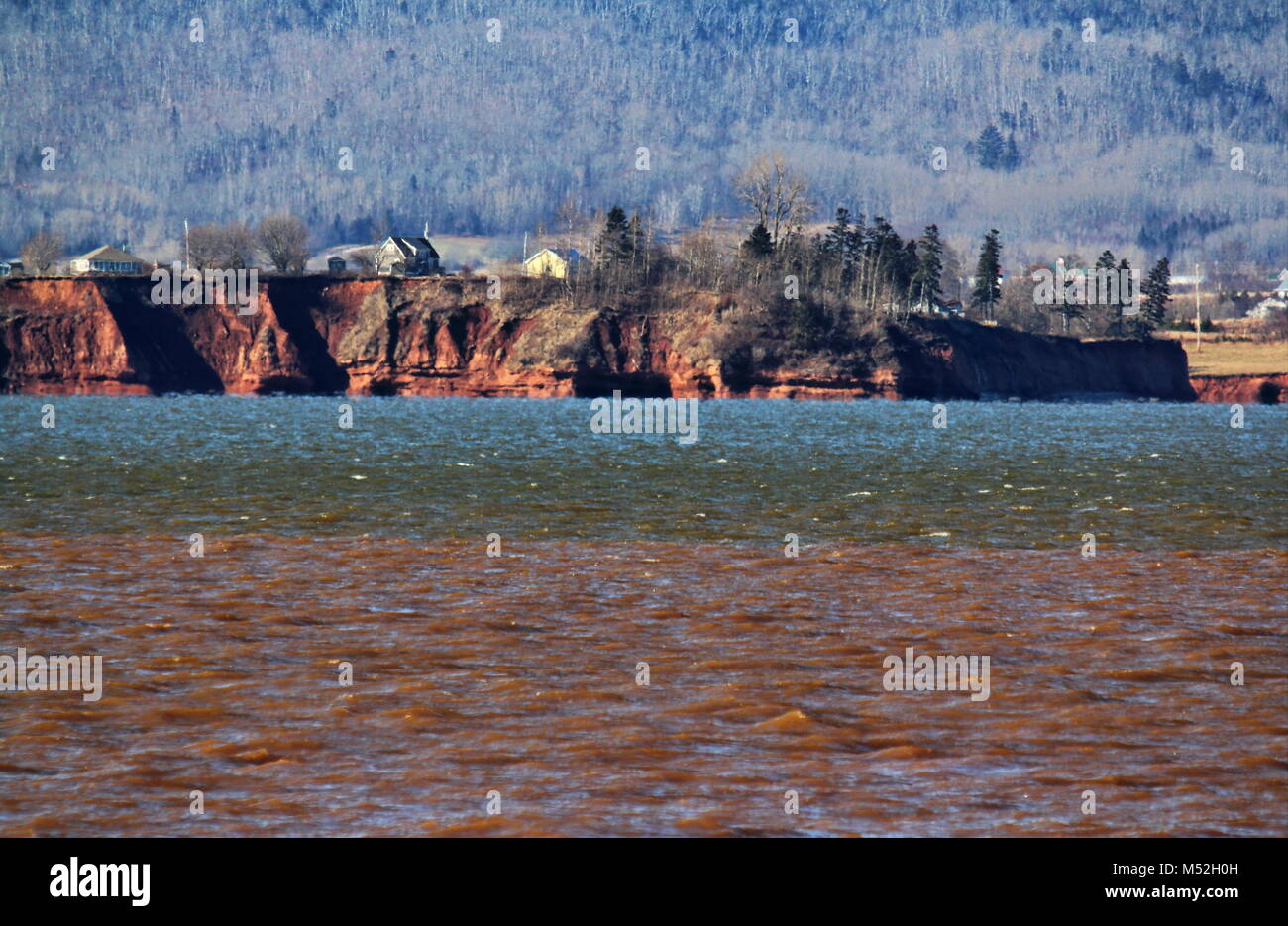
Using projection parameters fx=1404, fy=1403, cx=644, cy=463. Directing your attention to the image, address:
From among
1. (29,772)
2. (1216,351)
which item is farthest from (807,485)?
(1216,351)

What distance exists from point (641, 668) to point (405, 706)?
2.86 metres

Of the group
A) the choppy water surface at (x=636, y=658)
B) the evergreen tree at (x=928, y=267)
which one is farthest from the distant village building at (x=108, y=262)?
the choppy water surface at (x=636, y=658)

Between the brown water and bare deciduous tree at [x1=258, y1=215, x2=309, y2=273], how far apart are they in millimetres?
161092

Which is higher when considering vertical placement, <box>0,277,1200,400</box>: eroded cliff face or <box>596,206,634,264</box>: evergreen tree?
<box>596,206,634,264</box>: evergreen tree

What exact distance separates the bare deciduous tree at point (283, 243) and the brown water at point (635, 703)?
6342 inches

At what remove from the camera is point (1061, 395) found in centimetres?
16225

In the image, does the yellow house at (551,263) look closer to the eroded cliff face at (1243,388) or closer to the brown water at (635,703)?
the eroded cliff face at (1243,388)

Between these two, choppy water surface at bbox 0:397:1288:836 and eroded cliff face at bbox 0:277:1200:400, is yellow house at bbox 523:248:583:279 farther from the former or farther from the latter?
choppy water surface at bbox 0:397:1288:836

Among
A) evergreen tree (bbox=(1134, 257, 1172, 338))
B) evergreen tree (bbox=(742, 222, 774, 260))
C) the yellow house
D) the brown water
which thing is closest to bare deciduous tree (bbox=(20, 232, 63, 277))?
the yellow house

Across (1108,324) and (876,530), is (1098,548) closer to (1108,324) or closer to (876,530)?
(876,530)

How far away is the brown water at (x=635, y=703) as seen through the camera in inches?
424

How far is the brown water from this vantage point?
1077cm

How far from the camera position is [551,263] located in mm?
163625
